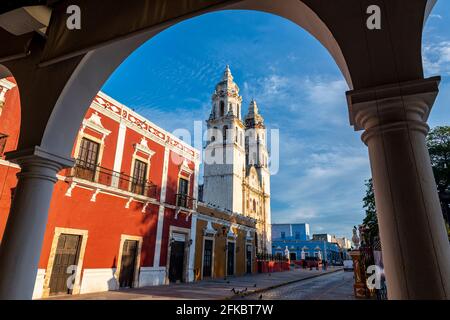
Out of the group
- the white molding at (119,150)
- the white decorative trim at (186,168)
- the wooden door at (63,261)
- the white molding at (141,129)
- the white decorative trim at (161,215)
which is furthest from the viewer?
the white decorative trim at (186,168)

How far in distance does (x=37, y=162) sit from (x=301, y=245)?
49186mm

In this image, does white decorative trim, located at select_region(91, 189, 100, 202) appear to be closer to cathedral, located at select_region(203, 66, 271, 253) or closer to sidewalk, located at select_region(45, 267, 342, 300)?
sidewalk, located at select_region(45, 267, 342, 300)

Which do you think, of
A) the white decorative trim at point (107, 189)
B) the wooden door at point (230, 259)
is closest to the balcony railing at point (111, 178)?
the white decorative trim at point (107, 189)

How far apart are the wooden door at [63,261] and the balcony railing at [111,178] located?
197 centimetres

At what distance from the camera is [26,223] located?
2.54 metres

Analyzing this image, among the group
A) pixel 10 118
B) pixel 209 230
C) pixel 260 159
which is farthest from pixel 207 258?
pixel 260 159

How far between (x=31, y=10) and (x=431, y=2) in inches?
137

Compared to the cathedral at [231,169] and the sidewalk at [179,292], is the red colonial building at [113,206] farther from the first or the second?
the cathedral at [231,169]

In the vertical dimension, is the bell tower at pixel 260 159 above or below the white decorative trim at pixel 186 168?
above

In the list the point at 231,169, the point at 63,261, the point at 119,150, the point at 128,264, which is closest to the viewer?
the point at 63,261

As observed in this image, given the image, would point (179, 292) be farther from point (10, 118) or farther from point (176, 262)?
point (10, 118)

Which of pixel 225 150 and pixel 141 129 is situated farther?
pixel 225 150

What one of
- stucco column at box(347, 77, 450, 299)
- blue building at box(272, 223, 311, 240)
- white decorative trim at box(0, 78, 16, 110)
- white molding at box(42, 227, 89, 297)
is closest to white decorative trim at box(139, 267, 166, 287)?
white molding at box(42, 227, 89, 297)

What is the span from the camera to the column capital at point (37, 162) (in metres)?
2.74
